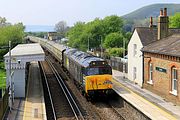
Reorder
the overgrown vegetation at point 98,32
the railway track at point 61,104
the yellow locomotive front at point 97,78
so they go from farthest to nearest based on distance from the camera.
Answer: the overgrown vegetation at point 98,32
the yellow locomotive front at point 97,78
the railway track at point 61,104

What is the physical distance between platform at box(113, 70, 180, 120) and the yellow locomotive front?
1514mm

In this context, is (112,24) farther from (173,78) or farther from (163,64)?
(173,78)

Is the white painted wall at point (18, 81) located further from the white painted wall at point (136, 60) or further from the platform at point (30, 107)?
the white painted wall at point (136, 60)

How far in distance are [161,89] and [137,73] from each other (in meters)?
5.81

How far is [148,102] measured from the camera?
72.1 feet

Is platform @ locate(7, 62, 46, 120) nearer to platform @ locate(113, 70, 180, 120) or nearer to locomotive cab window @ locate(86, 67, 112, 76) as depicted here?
locomotive cab window @ locate(86, 67, 112, 76)

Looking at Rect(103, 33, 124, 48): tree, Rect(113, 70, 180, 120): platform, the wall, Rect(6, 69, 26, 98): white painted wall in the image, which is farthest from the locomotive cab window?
Rect(103, 33, 124, 48): tree

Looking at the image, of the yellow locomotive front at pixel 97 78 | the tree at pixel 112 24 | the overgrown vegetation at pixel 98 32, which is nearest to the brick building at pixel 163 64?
the yellow locomotive front at pixel 97 78

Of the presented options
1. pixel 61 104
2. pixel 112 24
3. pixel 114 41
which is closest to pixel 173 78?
pixel 61 104

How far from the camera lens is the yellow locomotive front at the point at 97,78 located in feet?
77.4

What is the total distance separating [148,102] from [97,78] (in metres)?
4.07

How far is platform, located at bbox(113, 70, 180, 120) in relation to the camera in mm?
18578

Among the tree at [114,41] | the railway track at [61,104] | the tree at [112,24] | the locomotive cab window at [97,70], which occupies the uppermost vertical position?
the tree at [112,24]

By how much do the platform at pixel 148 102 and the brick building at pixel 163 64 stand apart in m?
0.65
